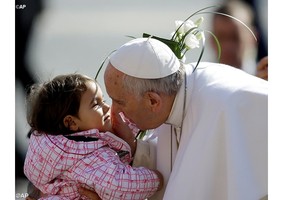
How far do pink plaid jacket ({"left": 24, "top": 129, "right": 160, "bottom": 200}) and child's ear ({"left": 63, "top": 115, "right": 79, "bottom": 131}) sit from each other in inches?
1.3

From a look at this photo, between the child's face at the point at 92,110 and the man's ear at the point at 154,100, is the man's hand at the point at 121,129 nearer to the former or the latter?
the child's face at the point at 92,110

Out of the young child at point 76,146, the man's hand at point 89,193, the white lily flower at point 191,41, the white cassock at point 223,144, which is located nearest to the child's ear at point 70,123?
the young child at point 76,146

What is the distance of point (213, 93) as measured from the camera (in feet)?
9.41

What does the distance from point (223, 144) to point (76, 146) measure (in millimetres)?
600

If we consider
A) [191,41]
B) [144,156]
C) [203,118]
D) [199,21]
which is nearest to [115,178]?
[144,156]

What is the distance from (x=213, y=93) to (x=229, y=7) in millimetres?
640

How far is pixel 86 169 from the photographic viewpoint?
9.57ft

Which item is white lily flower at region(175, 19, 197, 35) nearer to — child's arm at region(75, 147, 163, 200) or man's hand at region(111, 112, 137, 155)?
man's hand at region(111, 112, 137, 155)

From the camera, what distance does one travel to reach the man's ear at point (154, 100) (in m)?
→ 2.83

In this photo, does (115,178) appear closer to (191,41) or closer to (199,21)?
(191,41)

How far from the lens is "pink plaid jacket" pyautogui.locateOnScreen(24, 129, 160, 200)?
288 centimetres

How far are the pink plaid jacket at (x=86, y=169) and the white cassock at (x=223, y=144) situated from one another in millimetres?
138
